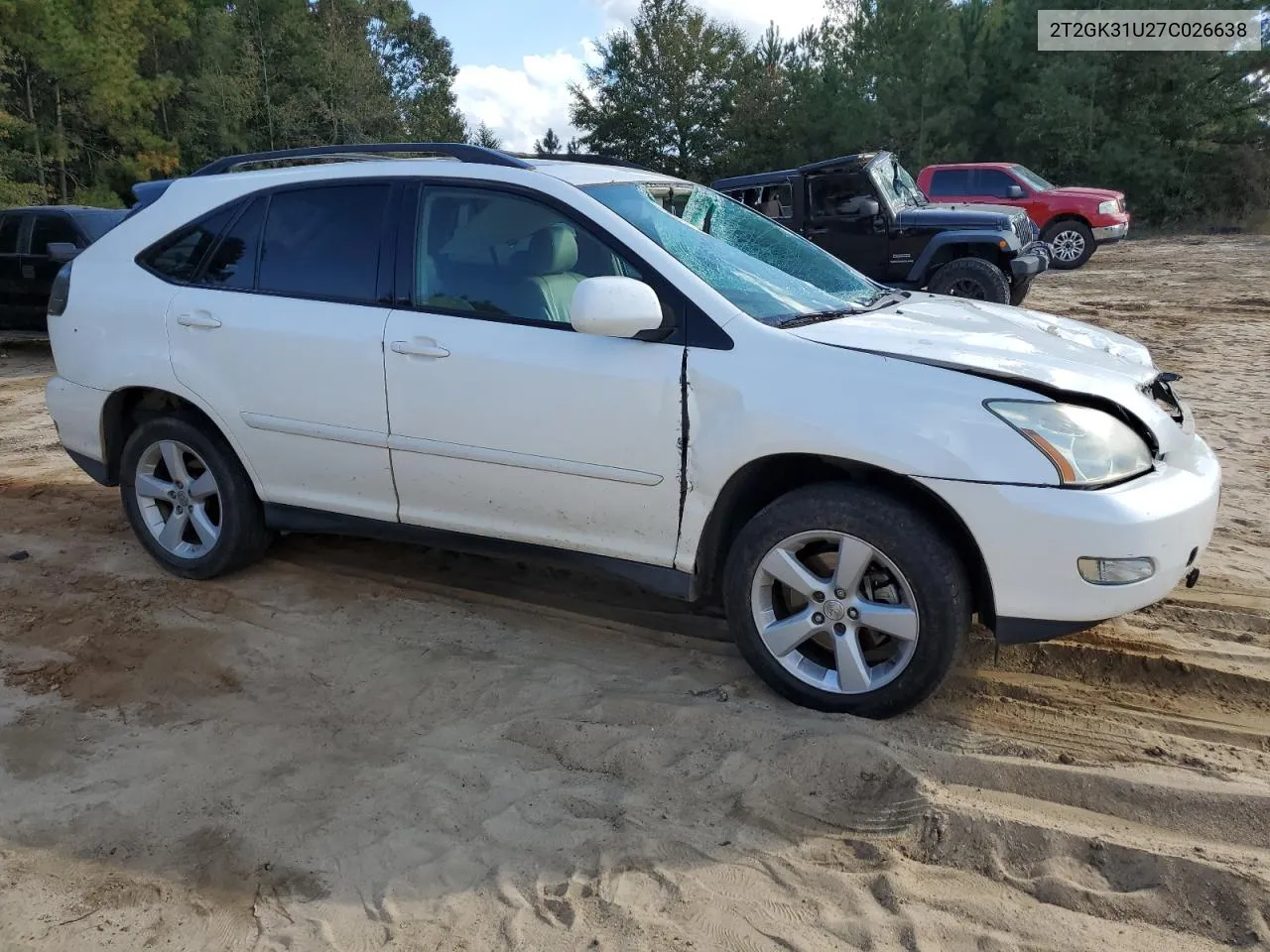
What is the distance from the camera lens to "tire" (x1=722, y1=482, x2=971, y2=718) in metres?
3.05

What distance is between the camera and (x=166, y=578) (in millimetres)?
4672

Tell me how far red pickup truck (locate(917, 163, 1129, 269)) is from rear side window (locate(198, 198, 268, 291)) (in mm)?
15167

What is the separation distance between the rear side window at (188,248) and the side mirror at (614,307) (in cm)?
198

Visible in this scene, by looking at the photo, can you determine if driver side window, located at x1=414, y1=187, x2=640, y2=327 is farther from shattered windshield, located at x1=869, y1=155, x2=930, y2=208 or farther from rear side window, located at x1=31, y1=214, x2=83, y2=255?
rear side window, located at x1=31, y1=214, x2=83, y2=255

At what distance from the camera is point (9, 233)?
11.0 m

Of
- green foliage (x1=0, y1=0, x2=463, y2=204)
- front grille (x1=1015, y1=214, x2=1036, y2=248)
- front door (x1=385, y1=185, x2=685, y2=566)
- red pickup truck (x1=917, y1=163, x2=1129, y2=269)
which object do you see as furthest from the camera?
green foliage (x1=0, y1=0, x2=463, y2=204)

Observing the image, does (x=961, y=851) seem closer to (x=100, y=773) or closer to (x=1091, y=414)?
(x=1091, y=414)

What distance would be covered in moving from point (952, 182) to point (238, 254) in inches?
654

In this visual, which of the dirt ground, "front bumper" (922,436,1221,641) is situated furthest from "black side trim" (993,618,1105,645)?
the dirt ground

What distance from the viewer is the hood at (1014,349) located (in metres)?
3.13

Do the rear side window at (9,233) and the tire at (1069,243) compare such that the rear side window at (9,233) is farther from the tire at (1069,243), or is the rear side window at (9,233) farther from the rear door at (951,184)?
the tire at (1069,243)

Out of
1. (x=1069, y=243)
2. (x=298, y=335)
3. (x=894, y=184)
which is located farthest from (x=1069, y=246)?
(x=298, y=335)

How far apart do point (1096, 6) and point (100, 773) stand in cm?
3024

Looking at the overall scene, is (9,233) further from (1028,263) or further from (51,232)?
(1028,263)
